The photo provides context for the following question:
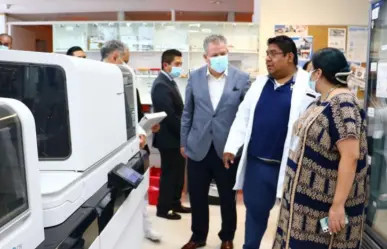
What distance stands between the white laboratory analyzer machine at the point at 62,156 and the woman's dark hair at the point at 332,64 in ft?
3.02

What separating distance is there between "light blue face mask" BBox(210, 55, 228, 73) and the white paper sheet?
994 mm

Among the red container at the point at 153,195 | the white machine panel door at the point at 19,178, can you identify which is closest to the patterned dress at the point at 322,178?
the white machine panel door at the point at 19,178

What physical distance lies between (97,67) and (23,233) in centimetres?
76

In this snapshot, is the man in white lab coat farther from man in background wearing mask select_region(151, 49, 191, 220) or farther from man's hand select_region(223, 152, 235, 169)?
man in background wearing mask select_region(151, 49, 191, 220)

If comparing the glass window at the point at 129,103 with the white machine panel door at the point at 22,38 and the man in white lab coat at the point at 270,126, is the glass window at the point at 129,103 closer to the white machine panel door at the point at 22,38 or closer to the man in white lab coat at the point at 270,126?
the man in white lab coat at the point at 270,126

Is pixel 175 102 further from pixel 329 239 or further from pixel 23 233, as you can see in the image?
pixel 23 233

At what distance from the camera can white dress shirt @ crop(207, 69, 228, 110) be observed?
9.37 ft

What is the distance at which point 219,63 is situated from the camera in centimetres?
281

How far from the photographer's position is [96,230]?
1.23 metres

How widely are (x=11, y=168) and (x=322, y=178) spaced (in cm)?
131

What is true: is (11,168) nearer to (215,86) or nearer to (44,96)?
(44,96)

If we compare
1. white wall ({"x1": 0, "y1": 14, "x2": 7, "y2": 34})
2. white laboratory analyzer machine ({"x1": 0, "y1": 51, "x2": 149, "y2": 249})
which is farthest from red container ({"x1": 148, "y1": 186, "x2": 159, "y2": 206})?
white wall ({"x1": 0, "y1": 14, "x2": 7, "y2": 34})

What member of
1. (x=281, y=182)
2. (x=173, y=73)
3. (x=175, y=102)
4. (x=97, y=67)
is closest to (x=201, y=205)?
(x=281, y=182)

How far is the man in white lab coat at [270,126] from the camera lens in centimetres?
230
